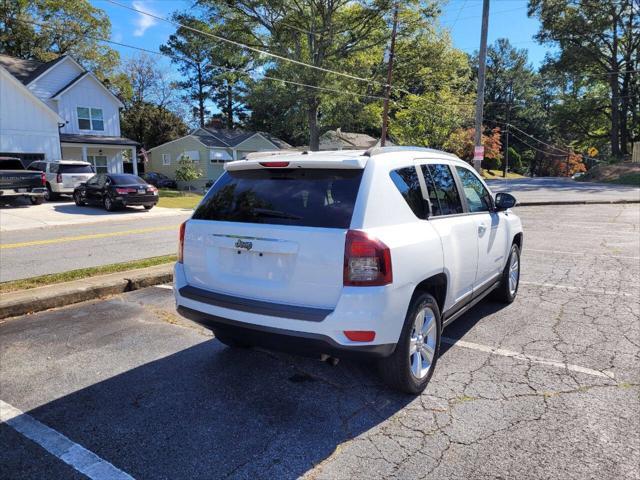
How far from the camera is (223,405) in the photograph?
3338mm

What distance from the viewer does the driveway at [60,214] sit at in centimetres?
1498

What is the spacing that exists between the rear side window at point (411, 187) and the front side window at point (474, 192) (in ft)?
3.63

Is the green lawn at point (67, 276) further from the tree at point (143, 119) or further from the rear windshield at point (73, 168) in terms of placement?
the tree at point (143, 119)

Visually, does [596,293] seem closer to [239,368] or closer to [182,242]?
[239,368]

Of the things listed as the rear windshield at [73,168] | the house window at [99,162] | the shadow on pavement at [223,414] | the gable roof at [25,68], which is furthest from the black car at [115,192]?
the shadow on pavement at [223,414]

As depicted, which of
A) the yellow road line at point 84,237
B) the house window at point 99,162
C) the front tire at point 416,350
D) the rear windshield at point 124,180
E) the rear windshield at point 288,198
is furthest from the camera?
the house window at point 99,162

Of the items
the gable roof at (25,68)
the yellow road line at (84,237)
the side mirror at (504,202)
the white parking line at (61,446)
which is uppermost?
the gable roof at (25,68)

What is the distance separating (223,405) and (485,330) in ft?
9.56

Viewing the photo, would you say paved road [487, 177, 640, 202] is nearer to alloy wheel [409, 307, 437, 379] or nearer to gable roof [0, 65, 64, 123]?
alloy wheel [409, 307, 437, 379]

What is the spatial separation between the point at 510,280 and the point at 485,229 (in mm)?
1353

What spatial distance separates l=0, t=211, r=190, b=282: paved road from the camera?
8430 mm

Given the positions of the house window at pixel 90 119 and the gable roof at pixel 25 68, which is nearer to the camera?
the gable roof at pixel 25 68

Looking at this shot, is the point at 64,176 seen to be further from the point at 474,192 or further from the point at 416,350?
the point at 416,350

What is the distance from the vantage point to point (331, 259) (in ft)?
9.83
